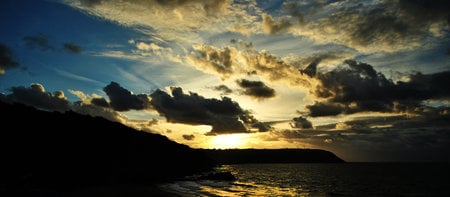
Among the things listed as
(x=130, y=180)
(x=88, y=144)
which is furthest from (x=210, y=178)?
(x=88, y=144)

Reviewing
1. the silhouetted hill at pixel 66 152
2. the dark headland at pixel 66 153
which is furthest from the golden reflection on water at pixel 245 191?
the silhouetted hill at pixel 66 152

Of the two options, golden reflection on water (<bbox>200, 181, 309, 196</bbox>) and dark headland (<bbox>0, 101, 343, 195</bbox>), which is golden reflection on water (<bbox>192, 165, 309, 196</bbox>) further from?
dark headland (<bbox>0, 101, 343, 195</bbox>)

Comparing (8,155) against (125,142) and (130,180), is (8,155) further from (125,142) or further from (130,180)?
(125,142)

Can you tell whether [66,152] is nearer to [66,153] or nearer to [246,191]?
[66,153]

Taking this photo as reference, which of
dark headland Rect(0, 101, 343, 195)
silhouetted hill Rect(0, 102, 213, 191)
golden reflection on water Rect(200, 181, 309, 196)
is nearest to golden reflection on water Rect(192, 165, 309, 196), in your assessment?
golden reflection on water Rect(200, 181, 309, 196)

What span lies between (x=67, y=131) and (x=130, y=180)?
33185mm

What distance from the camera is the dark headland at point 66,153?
63.1 m

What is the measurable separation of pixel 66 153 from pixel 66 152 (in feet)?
2.12

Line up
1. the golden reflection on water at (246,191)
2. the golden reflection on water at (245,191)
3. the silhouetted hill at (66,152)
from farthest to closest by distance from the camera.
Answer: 1. the silhouetted hill at (66,152)
2. the golden reflection on water at (246,191)
3. the golden reflection on water at (245,191)

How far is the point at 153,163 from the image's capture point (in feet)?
407

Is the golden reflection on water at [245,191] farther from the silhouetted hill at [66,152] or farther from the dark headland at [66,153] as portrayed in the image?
the silhouetted hill at [66,152]

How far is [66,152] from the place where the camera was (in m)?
82.4

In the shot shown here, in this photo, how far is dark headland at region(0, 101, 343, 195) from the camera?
63.1 m

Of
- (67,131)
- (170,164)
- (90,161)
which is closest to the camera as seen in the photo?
(90,161)
